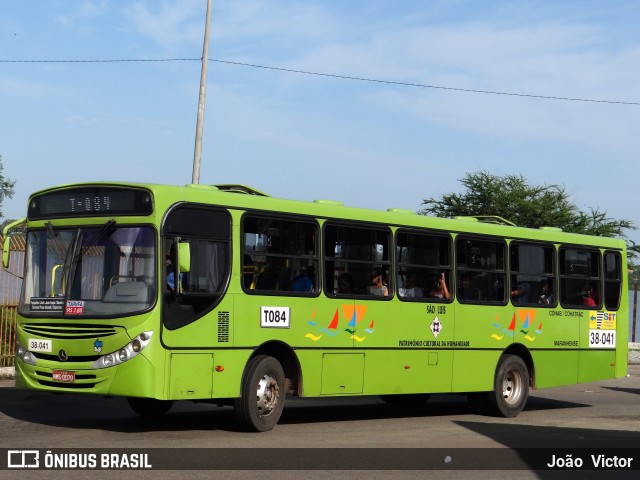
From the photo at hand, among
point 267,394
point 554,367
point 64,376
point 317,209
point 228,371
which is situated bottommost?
point 267,394

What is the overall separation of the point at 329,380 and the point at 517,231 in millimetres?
5295

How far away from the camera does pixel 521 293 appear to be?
63.2 ft

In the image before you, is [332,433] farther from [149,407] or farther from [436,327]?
[436,327]

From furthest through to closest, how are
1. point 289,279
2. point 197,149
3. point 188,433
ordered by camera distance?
point 197,149 → point 289,279 → point 188,433

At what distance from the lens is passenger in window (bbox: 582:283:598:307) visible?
20.6m

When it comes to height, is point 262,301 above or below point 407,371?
above

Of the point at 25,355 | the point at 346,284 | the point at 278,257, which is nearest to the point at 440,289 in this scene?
the point at 346,284

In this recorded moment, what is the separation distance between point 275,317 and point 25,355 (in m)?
3.06

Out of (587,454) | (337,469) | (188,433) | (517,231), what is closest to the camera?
(337,469)

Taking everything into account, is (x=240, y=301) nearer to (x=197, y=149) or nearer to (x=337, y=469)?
(x=337, y=469)

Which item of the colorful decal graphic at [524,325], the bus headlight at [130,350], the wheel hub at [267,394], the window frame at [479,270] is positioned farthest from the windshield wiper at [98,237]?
the colorful decal graphic at [524,325]

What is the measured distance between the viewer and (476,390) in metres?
18.2

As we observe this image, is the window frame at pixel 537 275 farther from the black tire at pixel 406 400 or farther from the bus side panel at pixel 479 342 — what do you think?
the black tire at pixel 406 400

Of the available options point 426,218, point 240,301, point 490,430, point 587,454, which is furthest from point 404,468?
point 426,218
